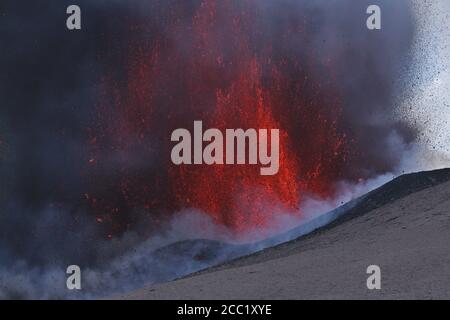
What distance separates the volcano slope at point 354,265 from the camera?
408 inches

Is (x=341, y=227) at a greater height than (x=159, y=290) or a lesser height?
greater

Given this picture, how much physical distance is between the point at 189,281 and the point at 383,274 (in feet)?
11.7

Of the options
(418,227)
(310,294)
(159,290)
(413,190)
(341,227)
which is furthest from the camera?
(413,190)

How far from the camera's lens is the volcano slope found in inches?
408

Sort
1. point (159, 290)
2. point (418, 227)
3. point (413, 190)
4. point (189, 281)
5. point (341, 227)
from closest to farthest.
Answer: point (159, 290)
point (189, 281)
point (418, 227)
point (341, 227)
point (413, 190)

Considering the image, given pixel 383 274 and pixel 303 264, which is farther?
pixel 303 264

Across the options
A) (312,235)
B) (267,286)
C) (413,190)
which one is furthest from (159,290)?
(413,190)

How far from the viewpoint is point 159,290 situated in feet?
36.0

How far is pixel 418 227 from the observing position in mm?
15461

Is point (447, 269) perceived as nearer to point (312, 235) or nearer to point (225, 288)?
point (225, 288)

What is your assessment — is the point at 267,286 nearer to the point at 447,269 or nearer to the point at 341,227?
the point at 447,269

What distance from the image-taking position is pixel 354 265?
12094 mm
